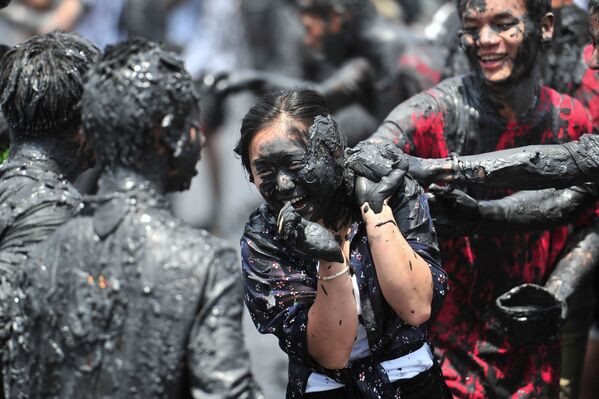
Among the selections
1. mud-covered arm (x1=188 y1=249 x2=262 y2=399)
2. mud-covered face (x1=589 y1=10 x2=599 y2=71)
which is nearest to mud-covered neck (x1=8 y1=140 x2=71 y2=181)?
mud-covered arm (x1=188 y1=249 x2=262 y2=399)

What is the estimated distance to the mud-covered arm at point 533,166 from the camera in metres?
4.00

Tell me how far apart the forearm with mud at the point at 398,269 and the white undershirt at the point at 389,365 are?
13 cm

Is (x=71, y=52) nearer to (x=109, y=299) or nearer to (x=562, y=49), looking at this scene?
(x=109, y=299)

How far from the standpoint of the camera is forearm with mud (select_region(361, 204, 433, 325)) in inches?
136

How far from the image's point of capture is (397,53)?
7.94 metres

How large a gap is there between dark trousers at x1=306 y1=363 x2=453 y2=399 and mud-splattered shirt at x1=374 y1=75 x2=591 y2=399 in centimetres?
82

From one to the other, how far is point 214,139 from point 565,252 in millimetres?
4919

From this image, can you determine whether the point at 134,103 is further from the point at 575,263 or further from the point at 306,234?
the point at 575,263

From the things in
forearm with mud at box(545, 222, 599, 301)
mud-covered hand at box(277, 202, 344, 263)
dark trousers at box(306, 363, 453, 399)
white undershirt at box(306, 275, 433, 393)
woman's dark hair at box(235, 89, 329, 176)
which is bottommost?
dark trousers at box(306, 363, 453, 399)

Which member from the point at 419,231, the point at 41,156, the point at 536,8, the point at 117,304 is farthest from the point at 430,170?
the point at 117,304

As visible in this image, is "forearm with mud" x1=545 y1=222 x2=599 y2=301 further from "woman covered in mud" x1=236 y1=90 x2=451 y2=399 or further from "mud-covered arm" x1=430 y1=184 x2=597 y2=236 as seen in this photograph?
"woman covered in mud" x1=236 y1=90 x2=451 y2=399

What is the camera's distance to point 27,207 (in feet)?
11.9

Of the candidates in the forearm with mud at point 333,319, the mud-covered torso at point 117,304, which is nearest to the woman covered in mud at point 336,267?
the forearm with mud at point 333,319

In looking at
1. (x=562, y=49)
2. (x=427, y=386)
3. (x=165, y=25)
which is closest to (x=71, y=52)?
(x=427, y=386)
